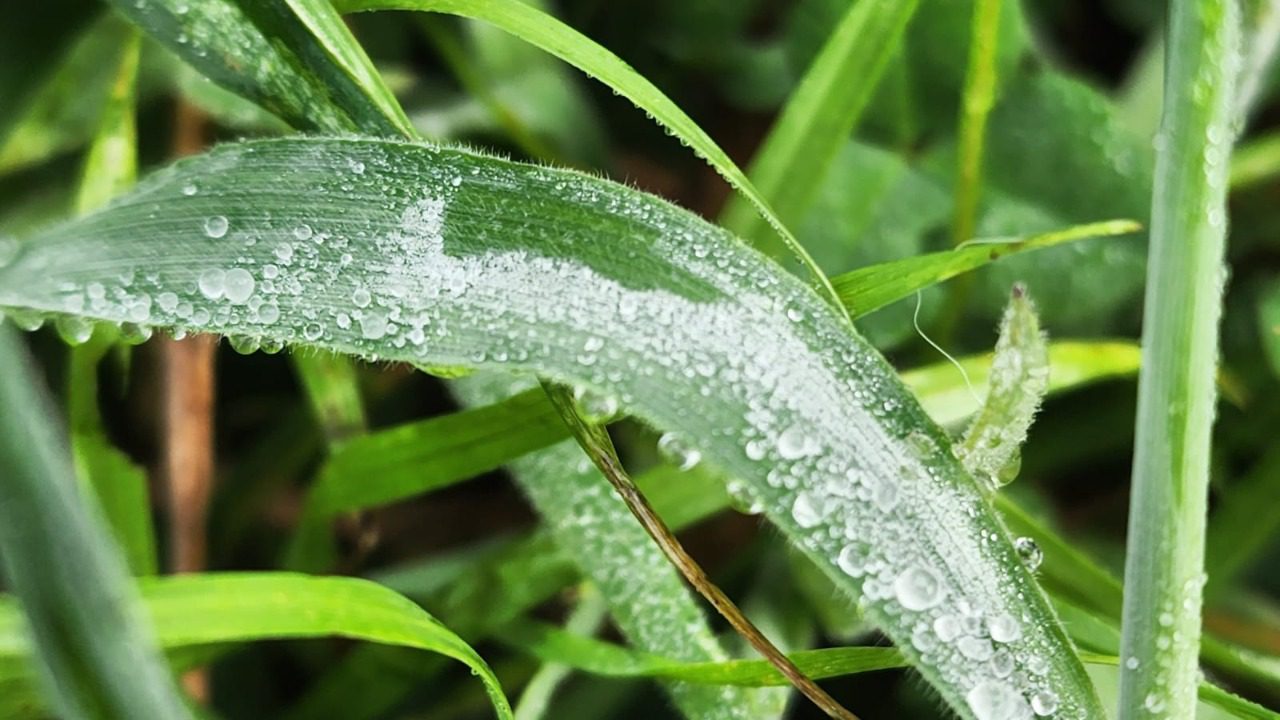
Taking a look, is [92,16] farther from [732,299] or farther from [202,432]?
[732,299]

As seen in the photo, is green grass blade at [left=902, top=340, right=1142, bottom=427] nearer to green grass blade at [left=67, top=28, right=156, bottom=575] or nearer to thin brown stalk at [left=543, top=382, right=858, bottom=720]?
thin brown stalk at [left=543, top=382, right=858, bottom=720]

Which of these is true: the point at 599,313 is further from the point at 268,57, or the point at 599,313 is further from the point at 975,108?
the point at 975,108

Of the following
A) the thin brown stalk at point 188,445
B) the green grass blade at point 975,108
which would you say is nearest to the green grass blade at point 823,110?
the green grass blade at point 975,108

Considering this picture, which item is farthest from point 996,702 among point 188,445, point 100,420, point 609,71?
point 188,445

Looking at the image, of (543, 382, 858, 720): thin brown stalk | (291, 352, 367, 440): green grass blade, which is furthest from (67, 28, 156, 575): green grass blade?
(543, 382, 858, 720): thin brown stalk

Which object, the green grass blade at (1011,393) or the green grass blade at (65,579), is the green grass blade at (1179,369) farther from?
the green grass blade at (65,579)

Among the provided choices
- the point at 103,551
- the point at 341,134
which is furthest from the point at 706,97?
the point at 103,551
